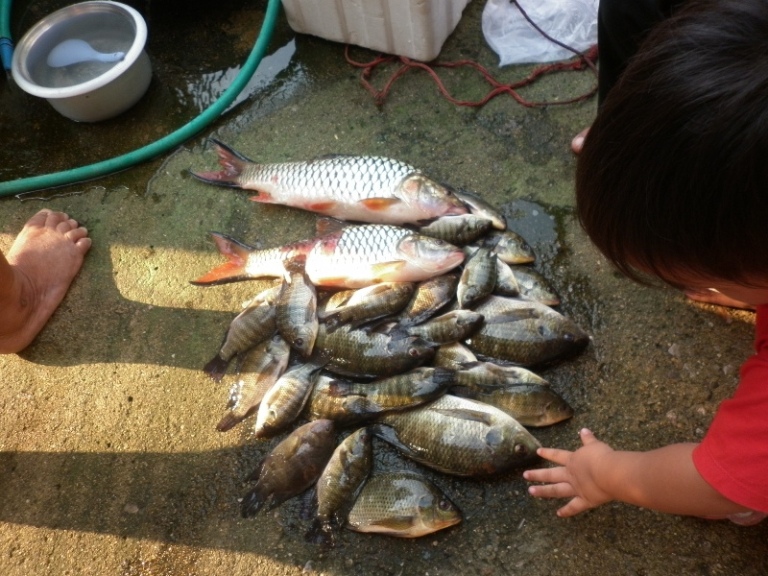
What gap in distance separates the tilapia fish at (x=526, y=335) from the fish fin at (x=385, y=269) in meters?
0.37

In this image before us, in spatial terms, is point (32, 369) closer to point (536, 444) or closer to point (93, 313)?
point (93, 313)

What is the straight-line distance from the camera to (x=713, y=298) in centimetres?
228

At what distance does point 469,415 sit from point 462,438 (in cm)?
8

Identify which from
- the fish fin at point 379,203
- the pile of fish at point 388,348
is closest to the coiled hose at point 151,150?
the pile of fish at point 388,348

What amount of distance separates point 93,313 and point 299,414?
116 centimetres

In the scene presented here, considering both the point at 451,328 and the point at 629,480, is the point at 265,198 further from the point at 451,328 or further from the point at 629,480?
the point at 629,480

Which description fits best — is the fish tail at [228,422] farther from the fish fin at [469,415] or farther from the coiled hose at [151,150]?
the coiled hose at [151,150]

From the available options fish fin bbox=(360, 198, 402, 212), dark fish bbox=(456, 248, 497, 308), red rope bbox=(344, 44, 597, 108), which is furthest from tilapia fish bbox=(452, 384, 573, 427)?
red rope bbox=(344, 44, 597, 108)

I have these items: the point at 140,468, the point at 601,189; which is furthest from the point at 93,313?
the point at 601,189

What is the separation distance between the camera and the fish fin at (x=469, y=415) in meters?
2.11

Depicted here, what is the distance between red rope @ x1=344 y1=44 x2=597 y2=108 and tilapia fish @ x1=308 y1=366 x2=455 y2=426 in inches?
59.6

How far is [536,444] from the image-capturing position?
6.85ft

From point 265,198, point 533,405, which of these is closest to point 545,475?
point 533,405

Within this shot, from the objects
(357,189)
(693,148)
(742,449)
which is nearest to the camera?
(693,148)
